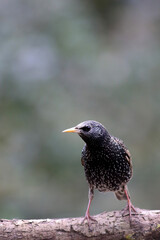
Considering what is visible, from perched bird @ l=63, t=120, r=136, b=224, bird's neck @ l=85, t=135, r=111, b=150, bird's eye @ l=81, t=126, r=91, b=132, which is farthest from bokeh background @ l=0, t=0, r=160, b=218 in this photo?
bird's eye @ l=81, t=126, r=91, b=132

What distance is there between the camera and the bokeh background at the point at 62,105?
6371 mm

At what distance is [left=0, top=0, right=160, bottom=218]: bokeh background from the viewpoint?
6.37 m

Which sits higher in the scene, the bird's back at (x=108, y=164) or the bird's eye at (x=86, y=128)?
the bird's eye at (x=86, y=128)

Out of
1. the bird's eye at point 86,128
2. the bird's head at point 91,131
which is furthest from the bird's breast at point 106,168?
the bird's eye at point 86,128

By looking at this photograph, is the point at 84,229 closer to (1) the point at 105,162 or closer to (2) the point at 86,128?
(1) the point at 105,162

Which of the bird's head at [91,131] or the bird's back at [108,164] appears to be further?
the bird's back at [108,164]

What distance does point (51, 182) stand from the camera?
661 cm

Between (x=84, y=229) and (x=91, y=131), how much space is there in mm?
963

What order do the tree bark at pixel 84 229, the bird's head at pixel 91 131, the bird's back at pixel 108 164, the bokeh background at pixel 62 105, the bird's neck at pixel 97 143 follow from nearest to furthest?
the tree bark at pixel 84 229
the bird's head at pixel 91 131
the bird's neck at pixel 97 143
the bird's back at pixel 108 164
the bokeh background at pixel 62 105

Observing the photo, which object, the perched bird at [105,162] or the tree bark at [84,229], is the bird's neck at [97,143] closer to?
the perched bird at [105,162]

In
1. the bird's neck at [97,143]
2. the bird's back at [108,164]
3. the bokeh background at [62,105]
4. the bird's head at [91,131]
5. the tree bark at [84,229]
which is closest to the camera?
the tree bark at [84,229]

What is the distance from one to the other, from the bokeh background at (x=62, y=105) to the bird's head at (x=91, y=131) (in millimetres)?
1646

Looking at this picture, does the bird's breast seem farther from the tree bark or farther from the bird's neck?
the tree bark

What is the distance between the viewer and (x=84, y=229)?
14.0 ft
